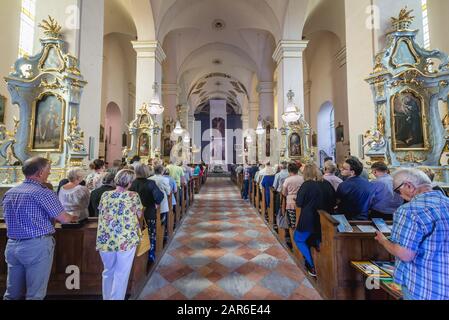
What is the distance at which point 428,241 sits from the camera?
1.25m

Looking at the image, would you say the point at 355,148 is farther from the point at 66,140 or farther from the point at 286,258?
the point at 66,140

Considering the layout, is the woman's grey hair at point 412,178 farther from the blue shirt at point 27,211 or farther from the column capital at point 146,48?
the column capital at point 146,48

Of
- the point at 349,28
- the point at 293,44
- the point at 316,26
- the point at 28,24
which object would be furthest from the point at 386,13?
the point at 28,24

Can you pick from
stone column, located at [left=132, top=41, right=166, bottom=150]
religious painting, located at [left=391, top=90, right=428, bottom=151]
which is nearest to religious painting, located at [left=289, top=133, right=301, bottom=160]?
religious painting, located at [left=391, top=90, right=428, bottom=151]

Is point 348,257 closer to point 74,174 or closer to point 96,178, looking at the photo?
point 74,174

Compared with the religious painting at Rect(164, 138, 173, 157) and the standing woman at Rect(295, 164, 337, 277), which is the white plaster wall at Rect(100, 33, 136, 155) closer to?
the religious painting at Rect(164, 138, 173, 157)

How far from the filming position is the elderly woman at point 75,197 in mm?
2441

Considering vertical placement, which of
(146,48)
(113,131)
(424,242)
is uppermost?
(146,48)

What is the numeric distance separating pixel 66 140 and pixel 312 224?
13.4 ft

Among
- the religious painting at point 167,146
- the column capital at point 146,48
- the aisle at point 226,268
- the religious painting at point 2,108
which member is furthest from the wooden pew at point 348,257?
the religious painting at point 167,146

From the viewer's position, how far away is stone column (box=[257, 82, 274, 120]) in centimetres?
1273

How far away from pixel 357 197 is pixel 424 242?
4.46 ft

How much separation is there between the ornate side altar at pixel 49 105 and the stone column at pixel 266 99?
997 cm

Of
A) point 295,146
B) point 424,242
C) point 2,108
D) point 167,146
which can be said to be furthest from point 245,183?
point 424,242
